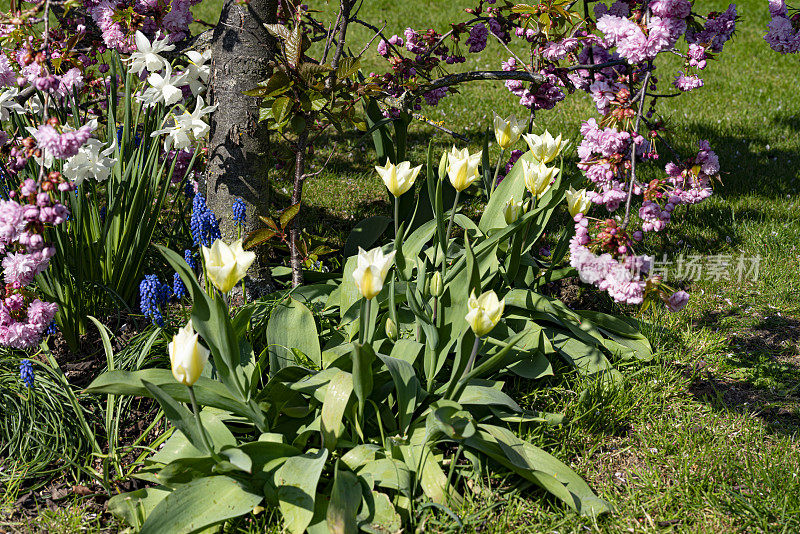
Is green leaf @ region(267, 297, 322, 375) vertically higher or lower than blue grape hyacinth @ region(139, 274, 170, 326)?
lower

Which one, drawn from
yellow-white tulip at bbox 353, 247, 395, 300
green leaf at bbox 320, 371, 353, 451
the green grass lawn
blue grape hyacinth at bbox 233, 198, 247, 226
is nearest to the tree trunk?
→ blue grape hyacinth at bbox 233, 198, 247, 226

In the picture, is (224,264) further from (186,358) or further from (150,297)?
(150,297)

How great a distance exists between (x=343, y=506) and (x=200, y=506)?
374 mm

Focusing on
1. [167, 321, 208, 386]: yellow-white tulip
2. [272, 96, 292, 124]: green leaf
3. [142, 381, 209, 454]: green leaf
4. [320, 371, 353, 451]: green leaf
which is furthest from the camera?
[272, 96, 292, 124]: green leaf

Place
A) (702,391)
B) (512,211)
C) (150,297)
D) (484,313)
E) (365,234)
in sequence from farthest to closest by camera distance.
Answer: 1. (365,234)
2. (702,391)
3. (512,211)
4. (150,297)
5. (484,313)

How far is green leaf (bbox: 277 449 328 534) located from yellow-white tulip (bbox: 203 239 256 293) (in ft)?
1.73

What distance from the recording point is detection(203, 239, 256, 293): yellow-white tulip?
1.70 metres

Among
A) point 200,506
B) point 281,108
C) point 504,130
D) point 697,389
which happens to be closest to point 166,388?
point 200,506

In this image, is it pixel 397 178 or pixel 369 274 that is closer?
pixel 369 274

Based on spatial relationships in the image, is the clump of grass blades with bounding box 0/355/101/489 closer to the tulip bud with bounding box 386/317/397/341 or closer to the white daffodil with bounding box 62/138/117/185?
the white daffodil with bounding box 62/138/117/185

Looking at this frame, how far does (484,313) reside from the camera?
1.73m

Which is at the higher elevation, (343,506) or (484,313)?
(484,313)

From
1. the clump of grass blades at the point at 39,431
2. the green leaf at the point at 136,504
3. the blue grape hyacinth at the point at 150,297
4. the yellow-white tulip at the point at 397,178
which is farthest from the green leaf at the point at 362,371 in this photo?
the clump of grass blades at the point at 39,431

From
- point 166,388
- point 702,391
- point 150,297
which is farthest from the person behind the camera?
point 702,391
